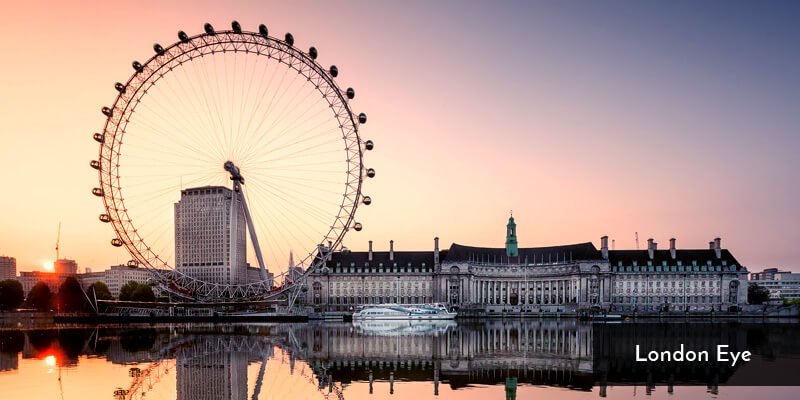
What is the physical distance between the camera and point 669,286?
123250mm

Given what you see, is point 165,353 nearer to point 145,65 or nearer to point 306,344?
point 306,344

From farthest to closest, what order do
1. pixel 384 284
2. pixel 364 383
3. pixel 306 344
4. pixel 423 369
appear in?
1. pixel 384 284
2. pixel 306 344
3. pixel 423 369
4. pixel 364 383

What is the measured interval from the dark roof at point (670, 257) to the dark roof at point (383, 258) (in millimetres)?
39696

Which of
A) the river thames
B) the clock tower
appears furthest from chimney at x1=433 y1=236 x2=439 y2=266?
the river thames

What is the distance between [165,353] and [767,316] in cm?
10393

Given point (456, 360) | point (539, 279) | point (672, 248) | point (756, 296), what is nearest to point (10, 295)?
point (539, 279)

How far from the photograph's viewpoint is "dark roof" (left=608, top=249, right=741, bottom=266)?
407 feet

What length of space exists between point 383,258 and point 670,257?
63.7 meters

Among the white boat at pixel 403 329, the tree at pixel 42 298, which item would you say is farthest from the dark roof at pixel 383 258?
the tree at pixel 42 298

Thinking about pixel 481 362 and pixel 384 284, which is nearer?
pixel 481 362

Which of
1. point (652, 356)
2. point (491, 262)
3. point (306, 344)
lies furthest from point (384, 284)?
point (652, 356)

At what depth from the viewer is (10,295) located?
140000 mm

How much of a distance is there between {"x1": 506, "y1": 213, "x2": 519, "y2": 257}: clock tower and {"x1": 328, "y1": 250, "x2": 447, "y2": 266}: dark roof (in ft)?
55.4

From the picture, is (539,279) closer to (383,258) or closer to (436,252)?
(436,252)
